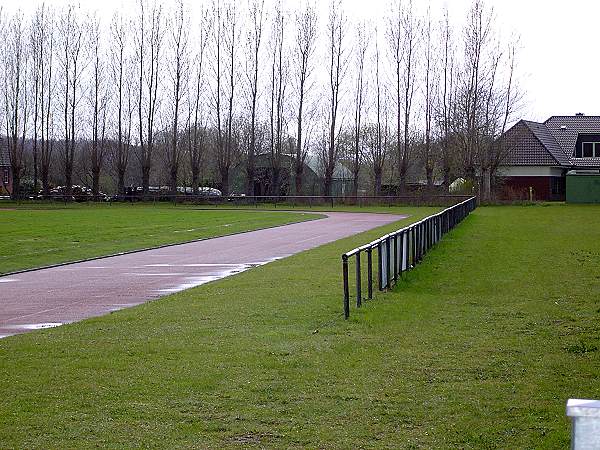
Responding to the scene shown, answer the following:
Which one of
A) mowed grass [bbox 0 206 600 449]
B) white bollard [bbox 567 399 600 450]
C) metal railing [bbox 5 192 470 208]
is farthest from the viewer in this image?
metal railing [bbox 5 192 470 208]

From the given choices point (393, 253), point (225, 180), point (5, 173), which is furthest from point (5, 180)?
point (393, 253)

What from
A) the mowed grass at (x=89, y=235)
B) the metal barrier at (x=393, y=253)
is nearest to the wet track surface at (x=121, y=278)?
the mowed grass at (x=89, y=235)

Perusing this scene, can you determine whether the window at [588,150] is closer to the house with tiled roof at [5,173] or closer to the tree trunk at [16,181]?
the tree trunk at [16,181]

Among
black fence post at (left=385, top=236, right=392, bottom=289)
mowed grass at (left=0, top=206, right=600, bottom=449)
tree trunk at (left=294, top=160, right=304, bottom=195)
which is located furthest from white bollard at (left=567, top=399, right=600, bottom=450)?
tree trunk at (left=294, top=160, right=304, bottom=195)

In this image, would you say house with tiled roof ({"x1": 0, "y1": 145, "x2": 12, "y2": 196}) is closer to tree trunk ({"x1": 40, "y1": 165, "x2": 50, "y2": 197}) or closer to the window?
tree trunk ({"x1": 40, "y1": 165, "x2": 50, "y2": 197})

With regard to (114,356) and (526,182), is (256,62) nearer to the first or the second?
(526,182)

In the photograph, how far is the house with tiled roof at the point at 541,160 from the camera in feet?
254

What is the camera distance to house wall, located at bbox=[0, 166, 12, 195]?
88.4 m

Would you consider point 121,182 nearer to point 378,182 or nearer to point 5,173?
point 5,173

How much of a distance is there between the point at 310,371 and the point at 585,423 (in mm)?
6834

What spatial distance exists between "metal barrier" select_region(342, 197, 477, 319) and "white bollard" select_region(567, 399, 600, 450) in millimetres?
9940

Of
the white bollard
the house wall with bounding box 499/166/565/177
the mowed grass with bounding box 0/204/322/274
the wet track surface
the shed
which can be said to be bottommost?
the wet track surface

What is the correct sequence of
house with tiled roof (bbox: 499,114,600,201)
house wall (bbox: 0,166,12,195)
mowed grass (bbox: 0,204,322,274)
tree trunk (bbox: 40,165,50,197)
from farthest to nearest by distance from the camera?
1. house wall (bbox: 0,166,12,195)
2. tree trunk (bbox: 40,165,50,197)
3. house with tiled roof (bbox: 499,114,600,201)
4. mowed grass (bbox: 0,204,322,274)

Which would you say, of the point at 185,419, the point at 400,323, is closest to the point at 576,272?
the point at 400,323
